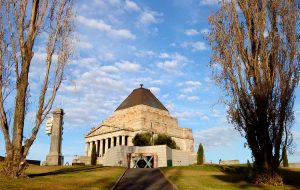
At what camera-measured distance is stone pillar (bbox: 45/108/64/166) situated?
31484mm

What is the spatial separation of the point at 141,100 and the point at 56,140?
41750 millimetres

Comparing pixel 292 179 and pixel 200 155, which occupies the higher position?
pixel 200 155

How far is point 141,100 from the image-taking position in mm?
73062

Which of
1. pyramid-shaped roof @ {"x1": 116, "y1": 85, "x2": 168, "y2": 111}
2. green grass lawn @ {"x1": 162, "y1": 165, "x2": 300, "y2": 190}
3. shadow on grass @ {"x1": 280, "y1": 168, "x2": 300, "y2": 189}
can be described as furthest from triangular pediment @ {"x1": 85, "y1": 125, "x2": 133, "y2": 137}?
shadow on grass @ {"x1": 280, "y1": 168, "x2": 300, "y2": 189}

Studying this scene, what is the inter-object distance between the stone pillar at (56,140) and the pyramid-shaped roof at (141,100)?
3936cm

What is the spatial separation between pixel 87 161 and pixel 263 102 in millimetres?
42088

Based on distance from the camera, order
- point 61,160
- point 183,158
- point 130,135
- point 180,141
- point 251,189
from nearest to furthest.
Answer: point 251,189 < point 61,160 < point 183,158 < point 130,135 < point 180,141

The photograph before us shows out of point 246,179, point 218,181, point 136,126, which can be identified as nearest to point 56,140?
point 218,181

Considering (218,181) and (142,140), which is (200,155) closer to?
(142,140)

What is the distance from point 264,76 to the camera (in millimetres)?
19359

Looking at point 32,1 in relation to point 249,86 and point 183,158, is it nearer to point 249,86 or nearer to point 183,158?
point 249,86

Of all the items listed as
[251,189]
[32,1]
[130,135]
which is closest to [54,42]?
[32,1]

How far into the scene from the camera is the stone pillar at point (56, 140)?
3148cm

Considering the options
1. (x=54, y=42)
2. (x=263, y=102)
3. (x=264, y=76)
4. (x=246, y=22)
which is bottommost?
(x=263, y=102)
